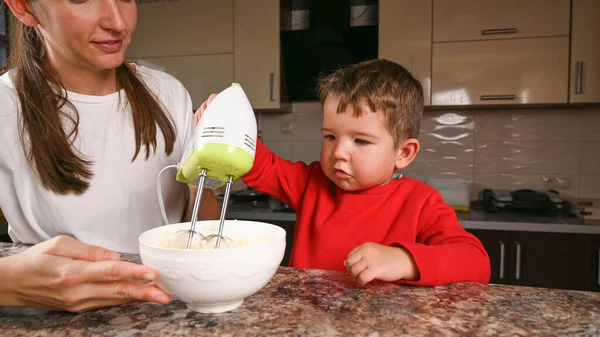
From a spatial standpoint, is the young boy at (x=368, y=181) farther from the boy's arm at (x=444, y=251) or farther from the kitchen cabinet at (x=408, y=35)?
the kitchen cabinet at (x=408, y=35)

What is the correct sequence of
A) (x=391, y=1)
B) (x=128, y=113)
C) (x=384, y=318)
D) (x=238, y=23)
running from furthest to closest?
(x=238, y=23), (x=391, y=1), (x=128, y=113), (x=384, y=318)

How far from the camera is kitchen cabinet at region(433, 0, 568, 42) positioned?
7.42 ft

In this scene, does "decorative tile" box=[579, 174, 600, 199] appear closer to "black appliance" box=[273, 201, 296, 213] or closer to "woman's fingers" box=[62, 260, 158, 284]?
"black appliance" box=[273, 201, 296, 213]

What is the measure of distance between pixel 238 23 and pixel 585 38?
188 cm

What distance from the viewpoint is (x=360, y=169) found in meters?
0.92

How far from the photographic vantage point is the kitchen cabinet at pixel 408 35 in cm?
242

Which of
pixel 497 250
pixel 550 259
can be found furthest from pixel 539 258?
pixel 497 250

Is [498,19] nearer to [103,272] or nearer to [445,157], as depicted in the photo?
[445,157]

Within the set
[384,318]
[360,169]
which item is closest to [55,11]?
[360,169]

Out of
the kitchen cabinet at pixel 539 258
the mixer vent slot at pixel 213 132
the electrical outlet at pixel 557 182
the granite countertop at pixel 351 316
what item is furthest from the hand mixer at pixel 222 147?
the electrical outlet at pixel 557 182

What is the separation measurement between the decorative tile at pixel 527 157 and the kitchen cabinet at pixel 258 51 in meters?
1.30

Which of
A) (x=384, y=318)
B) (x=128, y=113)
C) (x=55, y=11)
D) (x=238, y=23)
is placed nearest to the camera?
(x=384, y=318)

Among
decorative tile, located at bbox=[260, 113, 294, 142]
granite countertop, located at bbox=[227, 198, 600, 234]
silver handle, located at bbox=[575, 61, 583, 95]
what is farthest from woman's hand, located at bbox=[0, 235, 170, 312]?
decorative tile, located at bbox=[260, 113, 294, 142]

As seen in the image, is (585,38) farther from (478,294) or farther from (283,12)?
(478,294)
